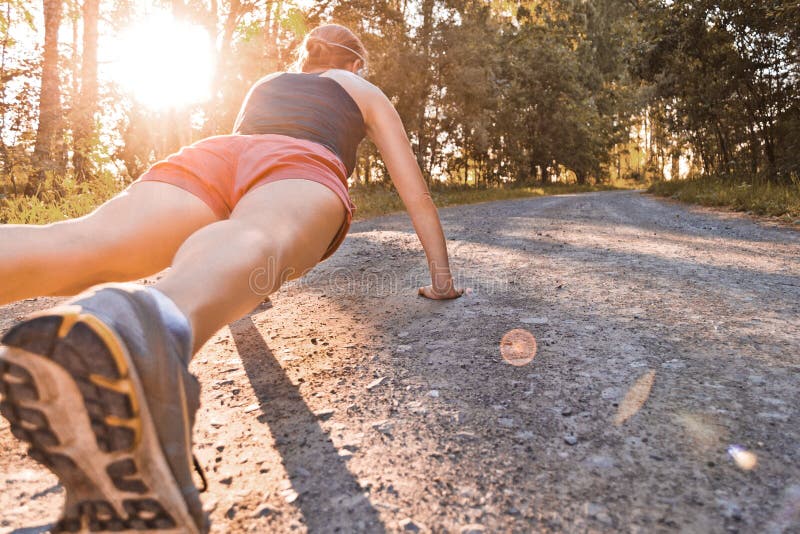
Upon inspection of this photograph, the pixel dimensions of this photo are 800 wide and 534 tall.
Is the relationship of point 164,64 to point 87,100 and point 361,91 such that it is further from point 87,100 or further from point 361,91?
point 361,91

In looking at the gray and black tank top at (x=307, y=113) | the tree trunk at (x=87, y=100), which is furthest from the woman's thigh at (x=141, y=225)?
the tree trunk at (x=87, y=100)

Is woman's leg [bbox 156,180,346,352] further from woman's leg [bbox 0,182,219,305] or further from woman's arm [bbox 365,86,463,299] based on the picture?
woman's arm [bbox 365,86,463,299]

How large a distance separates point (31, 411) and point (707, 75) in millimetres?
15884

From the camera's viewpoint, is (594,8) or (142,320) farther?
(594,8)

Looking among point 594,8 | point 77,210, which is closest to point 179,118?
point 77,210

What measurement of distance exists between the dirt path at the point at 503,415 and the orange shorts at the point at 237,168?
641mm

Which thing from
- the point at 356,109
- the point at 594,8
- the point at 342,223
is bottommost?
the point at 342,223

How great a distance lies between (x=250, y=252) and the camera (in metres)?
1.05

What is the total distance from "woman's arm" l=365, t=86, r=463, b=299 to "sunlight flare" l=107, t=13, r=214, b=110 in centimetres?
Answer: 1054

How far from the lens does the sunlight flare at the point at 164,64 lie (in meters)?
10.8

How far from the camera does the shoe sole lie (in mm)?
779

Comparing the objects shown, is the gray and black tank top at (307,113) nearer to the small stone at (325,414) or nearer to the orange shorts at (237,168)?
the orange shorts at (237,168)

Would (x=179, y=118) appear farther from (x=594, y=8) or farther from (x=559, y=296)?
(x=594, y=8)

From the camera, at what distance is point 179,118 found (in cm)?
1103
